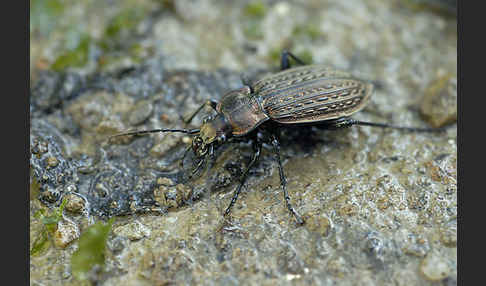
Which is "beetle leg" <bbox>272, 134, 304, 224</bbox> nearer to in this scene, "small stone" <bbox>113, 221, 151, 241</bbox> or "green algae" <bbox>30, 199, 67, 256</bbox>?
"small stone" <bbox>113, 221, 151, 241</bbox>

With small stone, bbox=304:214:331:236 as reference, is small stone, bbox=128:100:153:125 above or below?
above

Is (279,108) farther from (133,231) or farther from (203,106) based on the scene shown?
(133,231)

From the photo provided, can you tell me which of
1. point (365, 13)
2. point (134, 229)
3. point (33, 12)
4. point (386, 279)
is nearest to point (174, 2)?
point (33, 12)

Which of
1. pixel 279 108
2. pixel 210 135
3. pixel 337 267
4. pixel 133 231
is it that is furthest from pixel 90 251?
pixel 279 108

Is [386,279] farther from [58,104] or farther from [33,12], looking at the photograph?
[33,12]

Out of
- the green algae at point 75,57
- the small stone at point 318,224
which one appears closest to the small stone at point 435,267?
the small stone at point 318,224

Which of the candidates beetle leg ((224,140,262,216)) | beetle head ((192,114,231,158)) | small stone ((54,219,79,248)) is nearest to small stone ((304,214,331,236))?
beetle leg ((224,140,262,216))
